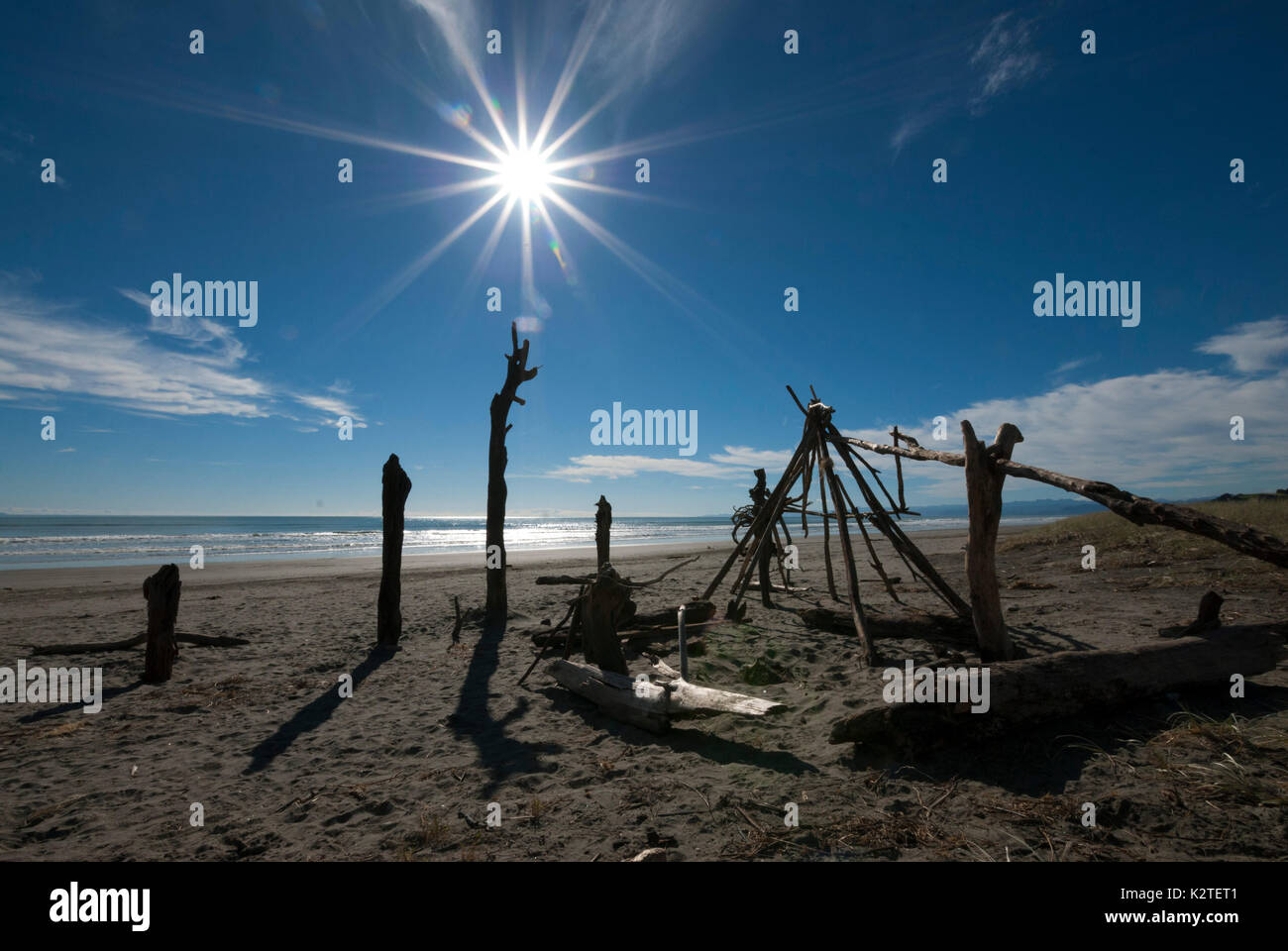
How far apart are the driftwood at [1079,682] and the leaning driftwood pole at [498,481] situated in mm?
8463

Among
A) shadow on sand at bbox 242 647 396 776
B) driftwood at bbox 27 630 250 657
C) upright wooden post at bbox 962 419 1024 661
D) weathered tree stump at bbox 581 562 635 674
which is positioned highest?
upright wooden post at bbox 962 419 1024 661

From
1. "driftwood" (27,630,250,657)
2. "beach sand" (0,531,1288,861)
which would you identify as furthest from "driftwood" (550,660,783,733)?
"driftwood" (27,630,250,657)

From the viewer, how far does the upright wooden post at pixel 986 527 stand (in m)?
5.99

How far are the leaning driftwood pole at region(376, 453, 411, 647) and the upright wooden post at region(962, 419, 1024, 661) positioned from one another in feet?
29.4

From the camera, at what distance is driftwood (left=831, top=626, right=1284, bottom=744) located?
14.7ft

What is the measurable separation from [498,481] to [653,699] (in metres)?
7.28

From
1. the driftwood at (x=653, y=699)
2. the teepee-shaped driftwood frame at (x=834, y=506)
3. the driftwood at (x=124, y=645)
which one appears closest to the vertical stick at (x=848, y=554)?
the teepee-shaped driftwood frame at (x=834, y=506)

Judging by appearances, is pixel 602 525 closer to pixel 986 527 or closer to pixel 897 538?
pixel 897 538

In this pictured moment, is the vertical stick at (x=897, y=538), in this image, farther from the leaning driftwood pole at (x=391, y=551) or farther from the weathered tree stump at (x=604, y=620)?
the leaning driftwood pole at (x=391, y=551)

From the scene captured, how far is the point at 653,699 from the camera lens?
5.69 metres

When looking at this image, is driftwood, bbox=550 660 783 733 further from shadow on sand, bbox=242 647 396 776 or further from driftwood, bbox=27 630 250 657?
driftwood, bbox=27 630 250 657
